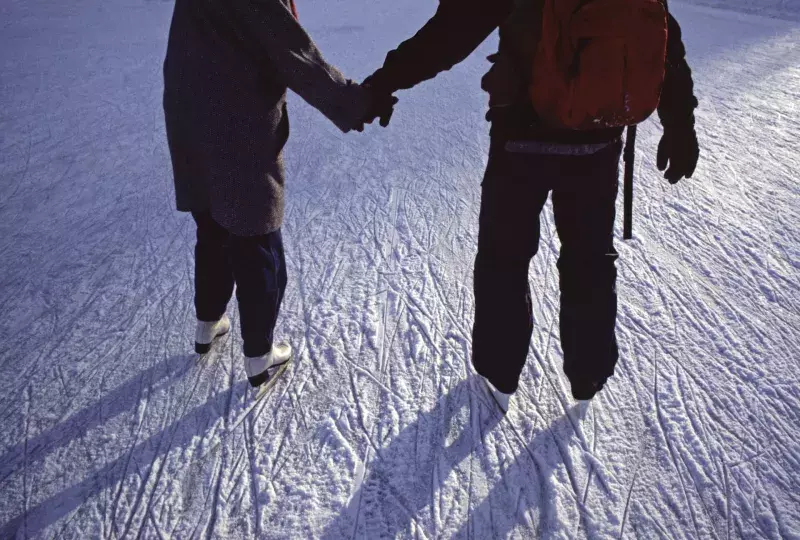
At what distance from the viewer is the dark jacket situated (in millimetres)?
1318

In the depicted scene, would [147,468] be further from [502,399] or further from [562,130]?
[562,130]

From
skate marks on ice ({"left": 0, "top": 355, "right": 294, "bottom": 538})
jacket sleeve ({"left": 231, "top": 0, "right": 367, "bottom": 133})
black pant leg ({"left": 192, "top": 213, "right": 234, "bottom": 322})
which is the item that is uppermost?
jacket sleeve ({"left": 231, "top": 0, "right": 367, "bottom": 133})

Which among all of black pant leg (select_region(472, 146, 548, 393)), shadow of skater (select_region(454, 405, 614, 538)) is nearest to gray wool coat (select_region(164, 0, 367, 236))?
black pant leg (select_region(472, 146, 548, 393))

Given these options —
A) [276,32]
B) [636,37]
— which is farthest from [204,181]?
[636,37]

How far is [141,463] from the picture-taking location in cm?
178

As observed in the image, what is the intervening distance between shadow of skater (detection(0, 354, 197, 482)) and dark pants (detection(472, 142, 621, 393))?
44.5 inches

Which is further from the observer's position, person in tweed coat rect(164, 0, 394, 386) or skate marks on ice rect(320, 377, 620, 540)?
skate marks on ice rect(320, 377, 620, 540)

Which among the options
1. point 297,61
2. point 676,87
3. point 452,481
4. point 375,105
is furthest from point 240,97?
point 452,481

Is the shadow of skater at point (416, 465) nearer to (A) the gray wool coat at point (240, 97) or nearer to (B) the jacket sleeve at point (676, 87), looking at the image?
(A) the gray wool coat at point (240, 97)

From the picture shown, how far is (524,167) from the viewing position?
4.78 feet

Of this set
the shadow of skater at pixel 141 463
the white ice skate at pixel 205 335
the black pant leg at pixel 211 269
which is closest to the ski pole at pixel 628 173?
the black pant leg at pixel 211 269

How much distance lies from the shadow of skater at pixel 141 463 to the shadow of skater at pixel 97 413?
0.62ft

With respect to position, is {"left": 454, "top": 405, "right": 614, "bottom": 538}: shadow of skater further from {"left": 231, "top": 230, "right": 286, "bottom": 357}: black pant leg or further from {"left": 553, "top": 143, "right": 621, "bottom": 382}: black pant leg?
{"left": 231, "top": 230, "right": 286, "bottom": 357}: black pant leg

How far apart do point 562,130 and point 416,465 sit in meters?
1.06
